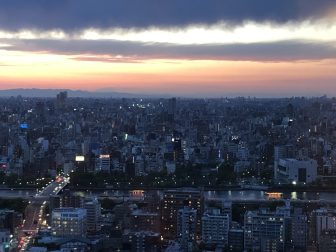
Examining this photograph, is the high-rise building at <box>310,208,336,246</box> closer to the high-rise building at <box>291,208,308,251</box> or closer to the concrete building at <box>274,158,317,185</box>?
the high-rise building at <box>291,208,308,251</box>

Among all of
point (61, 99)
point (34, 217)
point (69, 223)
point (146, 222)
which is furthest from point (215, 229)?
point (61, 99)

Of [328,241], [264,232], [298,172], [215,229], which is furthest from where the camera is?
[298,172]

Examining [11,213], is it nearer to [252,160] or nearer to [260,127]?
[252,160]

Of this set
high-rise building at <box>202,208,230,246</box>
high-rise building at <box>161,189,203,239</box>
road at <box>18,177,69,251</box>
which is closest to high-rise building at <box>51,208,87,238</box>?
road at <box>18,177,69,251</box>

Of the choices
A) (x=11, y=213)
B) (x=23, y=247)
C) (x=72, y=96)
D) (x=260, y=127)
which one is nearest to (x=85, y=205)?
(x=11, y=213)

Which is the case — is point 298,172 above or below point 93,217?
below

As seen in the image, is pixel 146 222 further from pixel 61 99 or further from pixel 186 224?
pixel 61 99

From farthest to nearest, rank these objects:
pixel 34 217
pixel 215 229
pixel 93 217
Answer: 1. pixel 34 217
2. pixel 93 217
3. pixel 215 229
